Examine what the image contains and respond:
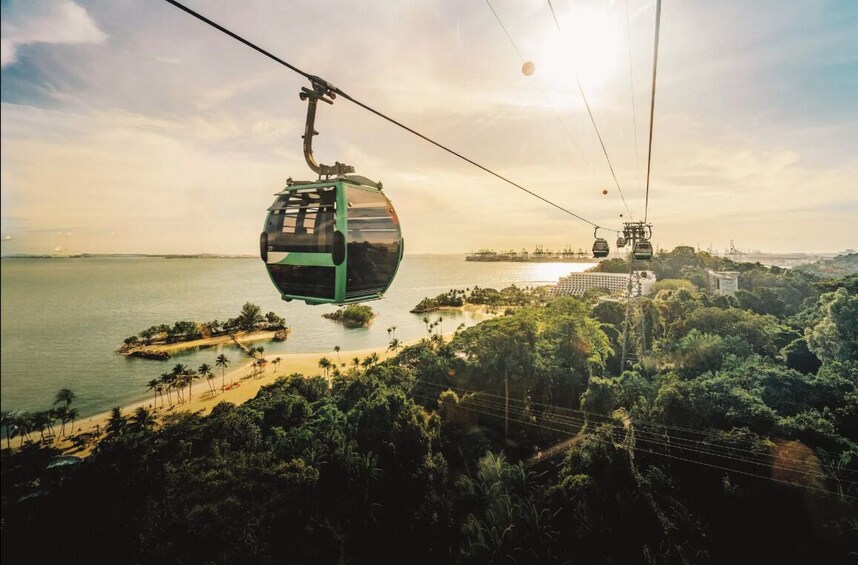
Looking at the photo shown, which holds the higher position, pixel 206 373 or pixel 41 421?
pixel 41 421

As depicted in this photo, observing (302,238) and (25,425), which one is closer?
(302,238)

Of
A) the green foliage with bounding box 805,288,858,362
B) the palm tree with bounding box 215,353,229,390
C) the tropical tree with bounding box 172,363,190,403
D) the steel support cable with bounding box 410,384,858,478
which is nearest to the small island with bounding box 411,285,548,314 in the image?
the palm tree with bounding box 215,353,229,390

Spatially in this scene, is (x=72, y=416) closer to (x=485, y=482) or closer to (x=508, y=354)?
(x=485, y=482)

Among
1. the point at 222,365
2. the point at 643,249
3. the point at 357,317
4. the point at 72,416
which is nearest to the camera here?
the point at 643,249

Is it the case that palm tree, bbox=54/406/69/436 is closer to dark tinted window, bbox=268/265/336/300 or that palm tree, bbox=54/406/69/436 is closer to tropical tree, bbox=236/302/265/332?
tropical tree, bbox=236/302/265/332

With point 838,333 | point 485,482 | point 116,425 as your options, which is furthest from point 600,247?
point 116,425

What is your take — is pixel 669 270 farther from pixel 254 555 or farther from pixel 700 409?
pixel 254 555

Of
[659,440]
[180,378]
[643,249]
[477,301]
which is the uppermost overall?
[643,249]
